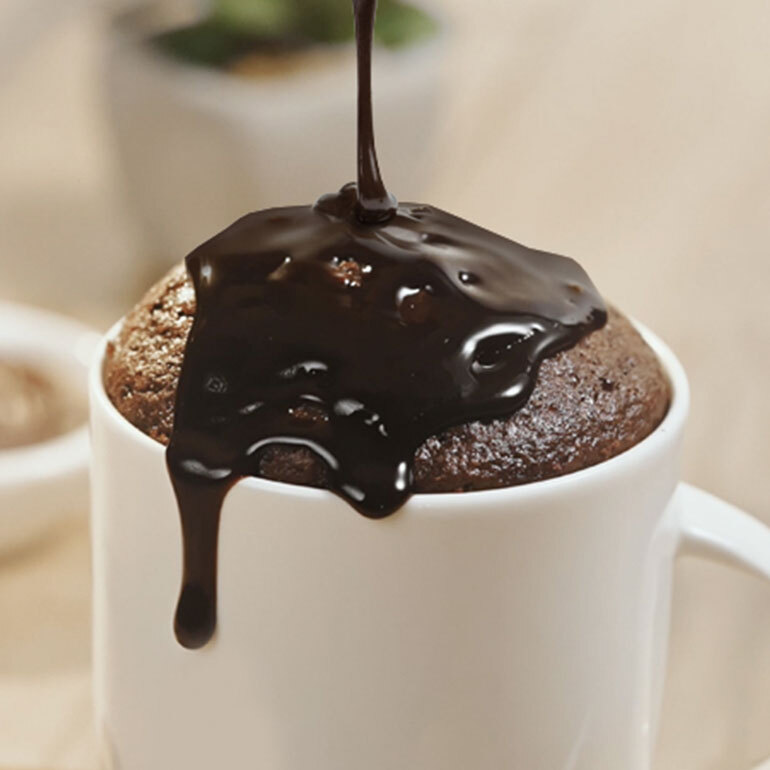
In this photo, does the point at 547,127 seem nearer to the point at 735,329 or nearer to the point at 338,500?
the point at 735,329

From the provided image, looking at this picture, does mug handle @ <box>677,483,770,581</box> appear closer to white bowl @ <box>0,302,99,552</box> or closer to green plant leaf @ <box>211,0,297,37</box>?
white bowl @ <box>0,302,99,552</box>

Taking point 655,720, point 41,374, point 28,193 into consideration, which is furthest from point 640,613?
point 28,193

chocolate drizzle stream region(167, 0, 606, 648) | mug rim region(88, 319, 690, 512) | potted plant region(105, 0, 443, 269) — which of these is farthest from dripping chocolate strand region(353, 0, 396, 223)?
potted plant region(105, 0, 443, 269)

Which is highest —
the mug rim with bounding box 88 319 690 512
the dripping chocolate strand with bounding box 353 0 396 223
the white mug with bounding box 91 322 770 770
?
the dripping chocolate strand with bounding box 353 0 396 223

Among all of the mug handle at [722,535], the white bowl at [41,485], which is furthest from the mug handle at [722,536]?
the white bowl at [41,485]

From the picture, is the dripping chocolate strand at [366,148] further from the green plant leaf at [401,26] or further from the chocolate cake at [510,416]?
the green plant leaf at [401,26]

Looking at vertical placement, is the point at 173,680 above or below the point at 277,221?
below
